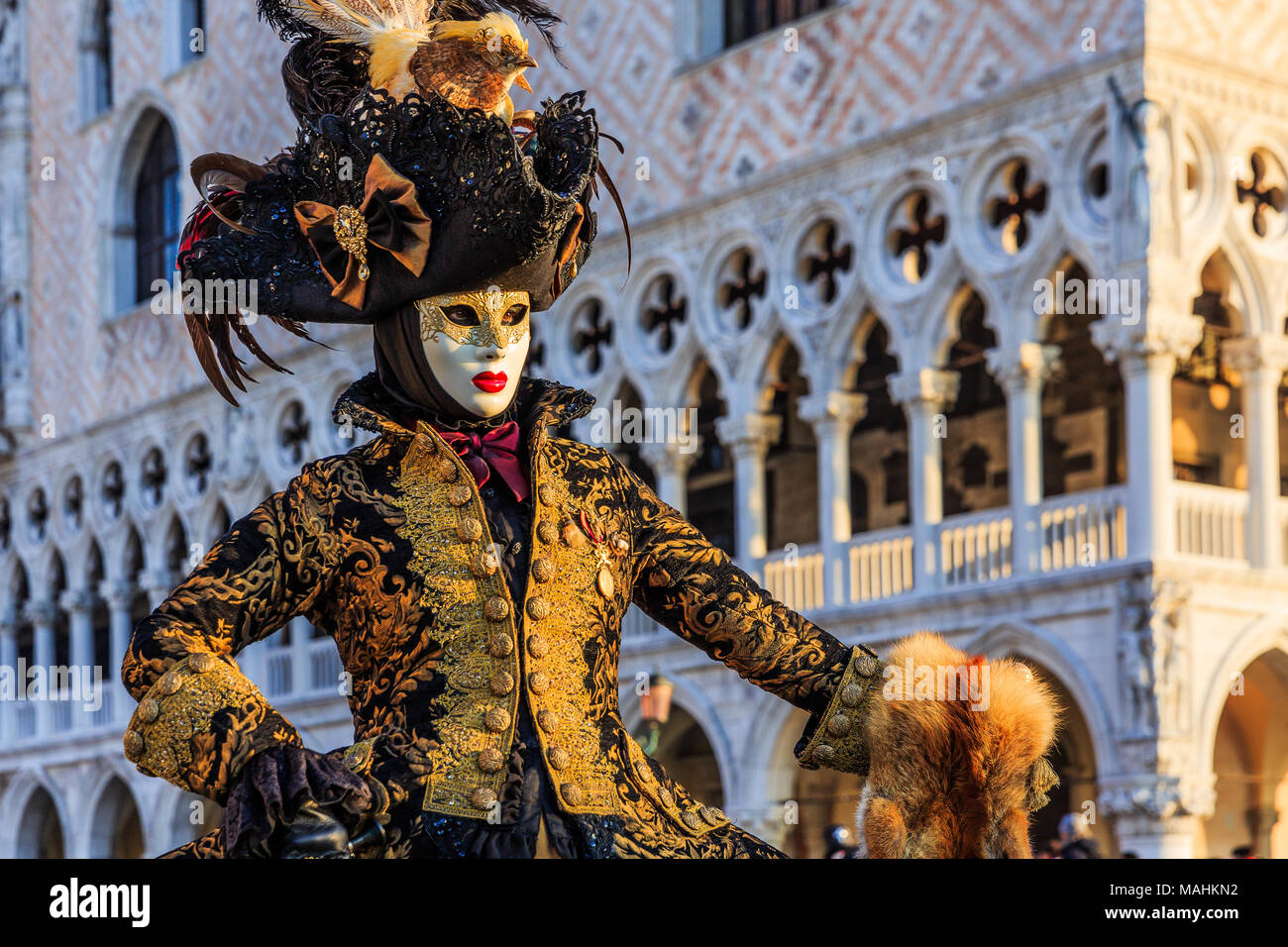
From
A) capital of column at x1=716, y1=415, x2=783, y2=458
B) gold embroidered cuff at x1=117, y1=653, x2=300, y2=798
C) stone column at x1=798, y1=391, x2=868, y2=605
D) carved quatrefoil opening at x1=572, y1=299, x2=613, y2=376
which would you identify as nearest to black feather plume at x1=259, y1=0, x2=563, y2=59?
gold embroidered cuff at x1=117, y1=653, x2=300, y2=798

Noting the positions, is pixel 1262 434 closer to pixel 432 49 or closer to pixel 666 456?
pixel 666 456

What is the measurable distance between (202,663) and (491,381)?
402mm

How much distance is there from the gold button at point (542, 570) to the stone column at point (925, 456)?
8359 millimetres

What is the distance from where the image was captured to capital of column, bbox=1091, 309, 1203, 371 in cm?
905

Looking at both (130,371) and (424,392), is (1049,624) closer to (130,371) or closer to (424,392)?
(424,392)

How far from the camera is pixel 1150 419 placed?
9.10 meters

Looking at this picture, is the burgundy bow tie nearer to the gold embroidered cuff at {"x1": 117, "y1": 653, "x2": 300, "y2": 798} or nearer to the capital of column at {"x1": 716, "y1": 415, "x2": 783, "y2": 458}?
the gold embroidered cuff at {"x1": 117, "y1": 653, "x2": 300, "y2": 798}

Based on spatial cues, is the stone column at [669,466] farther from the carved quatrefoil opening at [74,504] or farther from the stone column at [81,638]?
the carved quatrefoil opening at [74,504]

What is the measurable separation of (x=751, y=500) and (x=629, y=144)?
2203 mm

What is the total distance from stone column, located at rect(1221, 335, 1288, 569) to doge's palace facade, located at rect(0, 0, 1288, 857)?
0.6 inches

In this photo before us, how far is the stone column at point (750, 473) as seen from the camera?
11312 millimetres

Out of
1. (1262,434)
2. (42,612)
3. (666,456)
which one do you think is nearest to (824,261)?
(666,456)

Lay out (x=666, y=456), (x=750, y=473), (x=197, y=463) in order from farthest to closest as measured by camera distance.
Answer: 1. (x=197, y=463)
2. (x=666, y=456)
3. (x=750, y=473)

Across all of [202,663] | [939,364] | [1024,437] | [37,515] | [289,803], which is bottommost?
[289,803]
